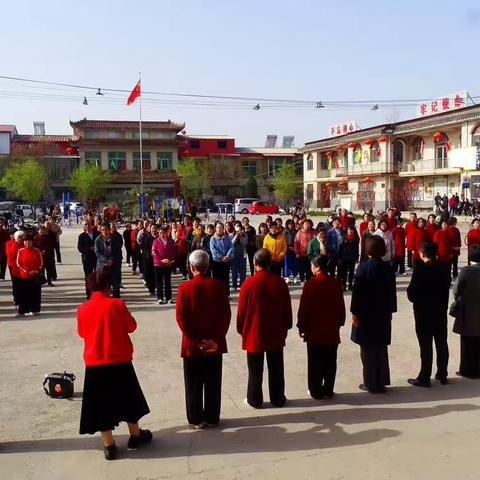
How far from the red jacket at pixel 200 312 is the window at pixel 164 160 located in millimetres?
50070

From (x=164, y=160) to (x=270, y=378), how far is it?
50086mm

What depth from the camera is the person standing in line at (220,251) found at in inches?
401

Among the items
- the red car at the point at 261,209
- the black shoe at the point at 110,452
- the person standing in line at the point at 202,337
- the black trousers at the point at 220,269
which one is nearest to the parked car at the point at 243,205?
the red car at the point at 261,209

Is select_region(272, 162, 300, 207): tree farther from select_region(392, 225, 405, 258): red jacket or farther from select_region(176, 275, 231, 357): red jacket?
select_region(176, 275, 231, 357): red jacket

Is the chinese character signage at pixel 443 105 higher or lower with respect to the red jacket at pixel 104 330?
higher

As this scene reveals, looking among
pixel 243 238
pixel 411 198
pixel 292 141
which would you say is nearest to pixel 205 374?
pixel 243 238

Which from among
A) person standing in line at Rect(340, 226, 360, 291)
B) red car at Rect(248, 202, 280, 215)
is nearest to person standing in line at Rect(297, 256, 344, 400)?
person standing in line at Rect(340, 226, 360, 291)

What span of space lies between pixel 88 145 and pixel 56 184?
4921 mm

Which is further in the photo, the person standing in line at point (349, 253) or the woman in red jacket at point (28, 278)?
the person standing in line at point (349, 253)

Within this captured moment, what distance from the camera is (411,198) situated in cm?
3812

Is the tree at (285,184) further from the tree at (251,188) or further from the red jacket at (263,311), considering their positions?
the red jacket at (263,311)

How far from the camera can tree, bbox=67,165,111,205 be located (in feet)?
153

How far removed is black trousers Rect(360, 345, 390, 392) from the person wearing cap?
1.02 meters

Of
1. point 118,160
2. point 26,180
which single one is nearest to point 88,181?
point 26,180
